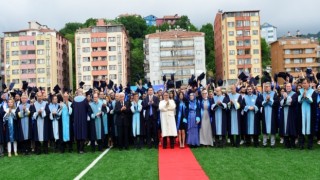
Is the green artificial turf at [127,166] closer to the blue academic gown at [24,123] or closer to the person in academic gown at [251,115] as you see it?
the blue academic gown at [24,123]

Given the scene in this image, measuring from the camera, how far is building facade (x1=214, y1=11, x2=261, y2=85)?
277 ft

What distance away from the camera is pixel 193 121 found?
15.4 m

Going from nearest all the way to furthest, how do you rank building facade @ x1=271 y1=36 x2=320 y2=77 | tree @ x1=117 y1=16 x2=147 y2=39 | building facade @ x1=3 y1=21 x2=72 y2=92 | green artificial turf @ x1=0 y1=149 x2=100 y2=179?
green artificial turf @ x1=0 y1=149 x2=100 y2=179, building facade @ x1=3 y1=21 x2=72 y2=92, building facade @ x1=271 y1=36 x2=320 y2=77, tree @ x1=117 y1=16 x2=147 y2=39

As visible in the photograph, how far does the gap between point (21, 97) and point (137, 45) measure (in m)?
94.8

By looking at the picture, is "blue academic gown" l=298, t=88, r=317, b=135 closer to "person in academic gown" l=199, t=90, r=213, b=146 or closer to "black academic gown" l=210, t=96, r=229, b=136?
"black academic gown" l=210, t=96, r=229, b=136

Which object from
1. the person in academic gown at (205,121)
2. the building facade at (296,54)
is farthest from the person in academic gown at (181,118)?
the building facade at (296,54)

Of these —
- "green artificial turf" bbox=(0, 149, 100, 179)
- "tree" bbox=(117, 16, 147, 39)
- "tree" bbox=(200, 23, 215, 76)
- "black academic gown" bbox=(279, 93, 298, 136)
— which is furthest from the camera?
"tree" bbox=(117, 16, 147, 39)

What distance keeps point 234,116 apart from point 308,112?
2.38 meters

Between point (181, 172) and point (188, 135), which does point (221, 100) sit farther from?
point (181, 172)

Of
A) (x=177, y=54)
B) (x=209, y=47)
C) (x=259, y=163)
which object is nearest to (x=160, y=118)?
(x=259, y=163)

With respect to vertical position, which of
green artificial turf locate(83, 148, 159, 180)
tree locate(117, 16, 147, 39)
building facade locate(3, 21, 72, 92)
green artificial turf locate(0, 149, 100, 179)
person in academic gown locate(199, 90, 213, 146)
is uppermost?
tree locate(117, 16, 147, 39)

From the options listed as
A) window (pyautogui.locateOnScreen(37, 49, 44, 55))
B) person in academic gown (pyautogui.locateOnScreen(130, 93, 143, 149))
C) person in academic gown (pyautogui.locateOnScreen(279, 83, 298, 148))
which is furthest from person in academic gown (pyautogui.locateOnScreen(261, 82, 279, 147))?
window (pyautogui.locateOnScreen(37, 49, 44, 55))

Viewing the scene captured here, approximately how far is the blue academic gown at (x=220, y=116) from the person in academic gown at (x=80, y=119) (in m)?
4.23

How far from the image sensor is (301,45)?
9419cm
